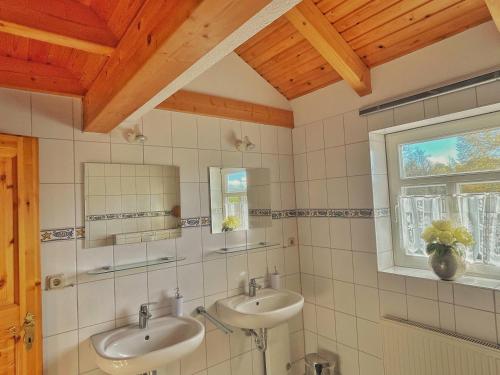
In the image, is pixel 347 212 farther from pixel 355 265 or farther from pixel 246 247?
pixel 246 247

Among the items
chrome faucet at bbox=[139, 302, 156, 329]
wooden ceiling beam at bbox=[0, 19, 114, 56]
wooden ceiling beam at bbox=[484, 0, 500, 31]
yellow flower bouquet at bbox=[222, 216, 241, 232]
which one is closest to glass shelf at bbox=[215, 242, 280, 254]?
yellow flower bouquet at bbox=[222, 216, 241, 232]

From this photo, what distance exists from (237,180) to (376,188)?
101 centimetres

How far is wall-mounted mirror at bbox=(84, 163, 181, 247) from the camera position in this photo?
5.68 feet

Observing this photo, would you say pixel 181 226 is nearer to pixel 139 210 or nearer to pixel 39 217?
pixel 139 210

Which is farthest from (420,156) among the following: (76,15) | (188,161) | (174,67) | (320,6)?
(76,15)

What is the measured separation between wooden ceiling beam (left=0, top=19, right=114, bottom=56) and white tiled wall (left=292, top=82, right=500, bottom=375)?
1661 millimetres

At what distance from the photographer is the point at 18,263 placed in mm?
1424

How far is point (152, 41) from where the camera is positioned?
3.19 feet

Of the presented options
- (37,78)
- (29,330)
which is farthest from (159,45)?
(29,330)

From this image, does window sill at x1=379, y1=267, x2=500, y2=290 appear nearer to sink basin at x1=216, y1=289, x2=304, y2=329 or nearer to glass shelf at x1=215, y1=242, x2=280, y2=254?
sink basin at x1=216, y1=289, x2=304, y2=329

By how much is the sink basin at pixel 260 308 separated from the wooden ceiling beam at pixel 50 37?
1.59m

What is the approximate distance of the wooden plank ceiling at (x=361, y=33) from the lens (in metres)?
1.63

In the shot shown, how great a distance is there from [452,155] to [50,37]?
2.21 m

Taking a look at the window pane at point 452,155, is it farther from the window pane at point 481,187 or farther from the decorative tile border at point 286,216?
the decorative tile border at point 286,216
